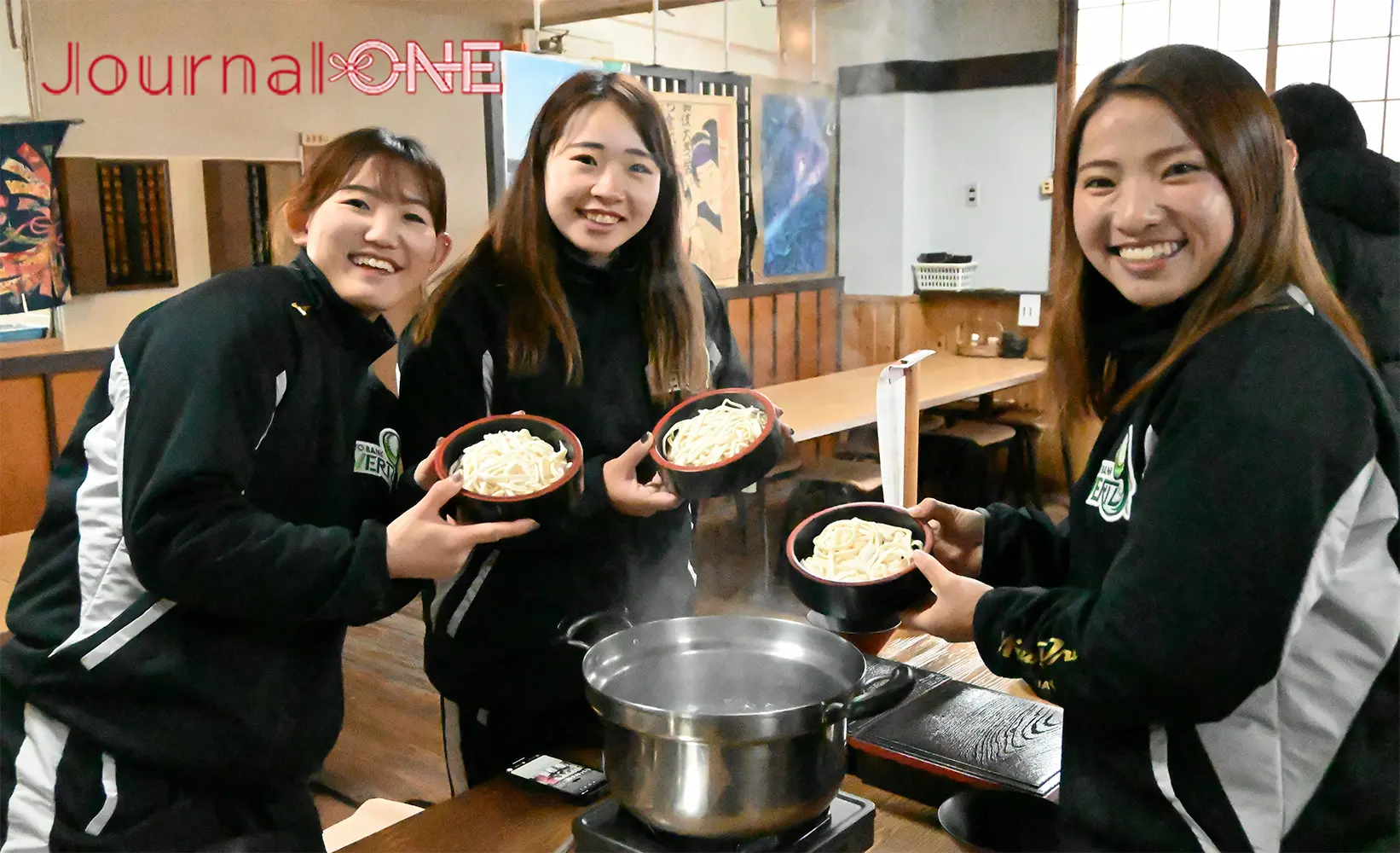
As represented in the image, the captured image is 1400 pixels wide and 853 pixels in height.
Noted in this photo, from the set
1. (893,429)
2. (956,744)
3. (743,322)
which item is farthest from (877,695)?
(743,322)

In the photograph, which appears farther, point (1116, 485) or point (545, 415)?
point (545, 415)

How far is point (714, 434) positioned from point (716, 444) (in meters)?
0.02

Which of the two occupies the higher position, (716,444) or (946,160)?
(946,160)

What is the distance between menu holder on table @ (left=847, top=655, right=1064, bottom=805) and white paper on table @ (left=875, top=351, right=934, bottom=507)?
0.84 meters

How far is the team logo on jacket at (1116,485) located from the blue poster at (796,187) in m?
1.82

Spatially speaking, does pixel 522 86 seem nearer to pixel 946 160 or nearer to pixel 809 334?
pixel 946 160

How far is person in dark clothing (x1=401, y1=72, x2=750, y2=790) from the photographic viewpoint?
1429 millimetres

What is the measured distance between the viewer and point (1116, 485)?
926mm

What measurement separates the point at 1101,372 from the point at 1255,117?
0.30 metres

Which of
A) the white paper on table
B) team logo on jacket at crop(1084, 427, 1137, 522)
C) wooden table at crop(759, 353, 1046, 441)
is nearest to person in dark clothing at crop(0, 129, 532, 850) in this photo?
team logo on jacket at crop(1084, 427, 1137, 522)

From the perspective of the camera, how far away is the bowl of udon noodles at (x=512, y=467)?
3.78 ft

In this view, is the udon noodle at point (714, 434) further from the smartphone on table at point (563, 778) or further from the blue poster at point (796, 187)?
the blue poster at point (796, 187)

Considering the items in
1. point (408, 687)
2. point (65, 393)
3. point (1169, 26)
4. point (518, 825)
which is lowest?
point (408, 687)

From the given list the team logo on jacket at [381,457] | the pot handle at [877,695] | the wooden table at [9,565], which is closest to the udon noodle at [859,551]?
the pot handle at [877,695]
